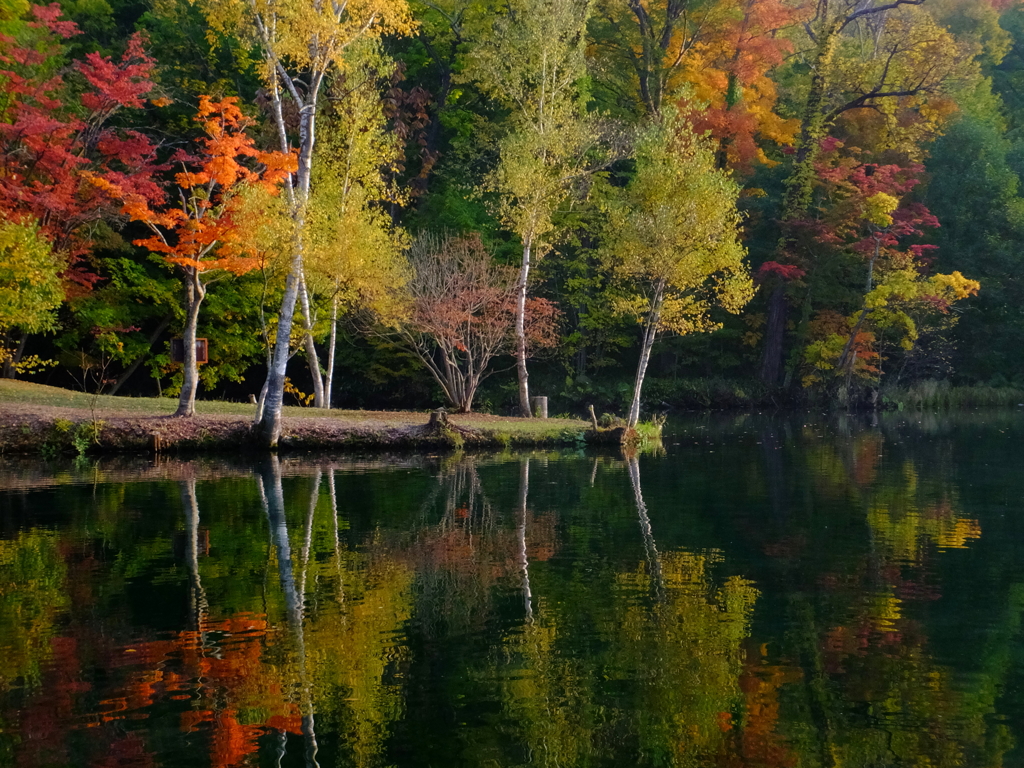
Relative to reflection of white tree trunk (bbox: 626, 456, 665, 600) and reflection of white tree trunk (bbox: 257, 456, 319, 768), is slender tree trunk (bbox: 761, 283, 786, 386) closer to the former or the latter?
reflection of white tree trunk (bbox: 626, 456, 665, 600)

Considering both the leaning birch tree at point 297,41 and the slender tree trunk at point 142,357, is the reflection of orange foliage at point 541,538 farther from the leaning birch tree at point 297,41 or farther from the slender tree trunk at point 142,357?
the slender tree trunk at point 142,357

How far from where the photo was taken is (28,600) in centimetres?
878

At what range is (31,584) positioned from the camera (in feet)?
30.8

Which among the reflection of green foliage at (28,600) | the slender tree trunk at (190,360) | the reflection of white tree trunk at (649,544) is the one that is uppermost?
the slender tree trunk at (190,360)

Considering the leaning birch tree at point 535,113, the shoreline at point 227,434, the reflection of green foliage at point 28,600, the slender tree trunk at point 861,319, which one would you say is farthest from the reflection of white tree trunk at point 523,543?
the slender tree trunk at point 861,319

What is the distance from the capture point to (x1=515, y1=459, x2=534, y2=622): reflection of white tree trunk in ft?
28.2

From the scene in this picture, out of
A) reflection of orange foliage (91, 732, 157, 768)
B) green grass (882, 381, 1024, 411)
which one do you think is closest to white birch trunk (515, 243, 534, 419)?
green grass (882, 381, 1024, 411)

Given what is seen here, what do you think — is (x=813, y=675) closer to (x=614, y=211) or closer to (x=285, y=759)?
(x=285, y=759)

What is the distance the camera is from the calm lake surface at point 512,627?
5652 millimetres

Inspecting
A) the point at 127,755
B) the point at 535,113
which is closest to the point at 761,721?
the point at 127,755

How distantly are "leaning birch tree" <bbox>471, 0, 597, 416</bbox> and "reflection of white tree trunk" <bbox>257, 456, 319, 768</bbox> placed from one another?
11.7m

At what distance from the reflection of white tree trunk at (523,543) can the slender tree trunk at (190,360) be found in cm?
801


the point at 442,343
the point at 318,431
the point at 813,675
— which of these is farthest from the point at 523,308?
the point at 813,675

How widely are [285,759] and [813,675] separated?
134 inches
